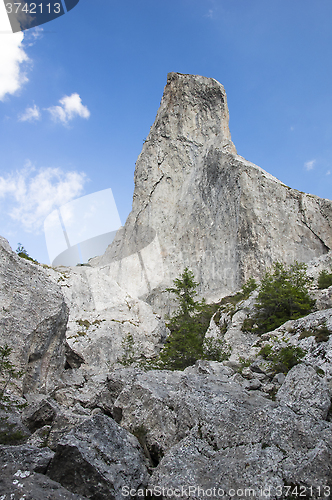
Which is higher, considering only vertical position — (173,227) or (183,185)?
(183,185)

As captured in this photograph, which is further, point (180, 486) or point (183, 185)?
point (183, 185)

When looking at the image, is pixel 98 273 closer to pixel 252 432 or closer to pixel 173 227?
pixel 173 227

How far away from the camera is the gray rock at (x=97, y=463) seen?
661cm

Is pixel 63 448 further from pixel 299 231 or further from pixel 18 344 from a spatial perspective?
pixel 299 231

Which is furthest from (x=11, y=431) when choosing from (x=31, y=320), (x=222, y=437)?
(x=31, y=320)

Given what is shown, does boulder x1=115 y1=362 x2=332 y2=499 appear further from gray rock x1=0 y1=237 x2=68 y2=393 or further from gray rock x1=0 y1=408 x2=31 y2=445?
gray rock x1=0 y1=237 x2=68 y2=393

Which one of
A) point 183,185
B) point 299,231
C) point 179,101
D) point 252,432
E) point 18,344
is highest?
point 179,101

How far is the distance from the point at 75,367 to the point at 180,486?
59.9 feet

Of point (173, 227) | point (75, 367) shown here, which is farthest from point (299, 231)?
point (75, 367)

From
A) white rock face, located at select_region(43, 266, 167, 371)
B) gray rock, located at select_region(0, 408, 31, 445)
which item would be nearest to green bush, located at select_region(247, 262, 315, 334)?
white rock face, located at select_region(43, 266, 167, 371)

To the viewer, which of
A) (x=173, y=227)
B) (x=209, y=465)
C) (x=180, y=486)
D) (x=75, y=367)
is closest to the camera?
(x=180, y=486)

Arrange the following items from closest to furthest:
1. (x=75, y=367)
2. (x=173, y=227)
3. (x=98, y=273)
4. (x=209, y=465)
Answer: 1. (x=209, y=465)
2. (x=75, y=367)
3. (x=98, y=273)
4. (x=173, y=227)

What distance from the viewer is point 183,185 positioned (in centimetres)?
6562

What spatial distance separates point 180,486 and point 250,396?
409cm
